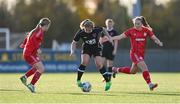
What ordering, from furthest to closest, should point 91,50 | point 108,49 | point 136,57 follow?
point 108,49
point 136,57
point 91,50

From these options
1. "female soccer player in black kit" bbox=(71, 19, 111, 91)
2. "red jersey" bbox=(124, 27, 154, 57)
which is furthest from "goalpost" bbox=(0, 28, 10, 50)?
"female soccer player in black kit" bbox=(71, 19, 111, 91)

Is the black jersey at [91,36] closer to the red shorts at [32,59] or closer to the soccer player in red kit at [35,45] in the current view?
the soccer player in red kit at [35,45]

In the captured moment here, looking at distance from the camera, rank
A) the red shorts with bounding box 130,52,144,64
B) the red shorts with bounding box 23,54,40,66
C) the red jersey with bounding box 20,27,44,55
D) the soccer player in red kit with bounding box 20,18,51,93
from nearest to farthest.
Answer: the soccer player in red kit with bounding box 20,18,51,93 < the red jersey with bounding box 20,27,44,55 < the red shorts with bounding box 23,54,40,66 < the red shorts with bounding box 130,52,144,64

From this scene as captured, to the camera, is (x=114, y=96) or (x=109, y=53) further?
(x=109, y=53)

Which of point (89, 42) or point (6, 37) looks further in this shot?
point (6, 37)

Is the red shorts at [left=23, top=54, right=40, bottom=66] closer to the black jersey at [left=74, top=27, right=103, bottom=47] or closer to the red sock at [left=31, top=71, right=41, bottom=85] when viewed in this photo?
the red sock at [left=31, top=71, right=41, bottom=85]

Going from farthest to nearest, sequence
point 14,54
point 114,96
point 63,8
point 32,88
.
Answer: point 63,8, point 14,54, point 32,88, point 114,96

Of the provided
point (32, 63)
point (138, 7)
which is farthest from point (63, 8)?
point (32, 63)

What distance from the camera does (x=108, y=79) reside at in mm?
20359

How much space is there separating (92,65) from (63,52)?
86.1 inches

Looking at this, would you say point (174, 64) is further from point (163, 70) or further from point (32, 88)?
point (32, 88)

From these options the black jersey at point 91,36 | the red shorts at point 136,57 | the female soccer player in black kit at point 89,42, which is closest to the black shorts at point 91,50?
the female soccer player in black kit at point 89,42

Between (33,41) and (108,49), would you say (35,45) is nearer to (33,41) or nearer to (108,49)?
(33,41)

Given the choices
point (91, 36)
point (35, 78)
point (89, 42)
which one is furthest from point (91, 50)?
point (35, 78)
